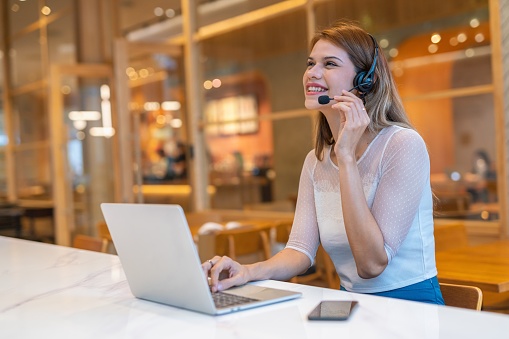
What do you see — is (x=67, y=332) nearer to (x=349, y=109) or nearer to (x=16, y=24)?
(x=349, y=109)

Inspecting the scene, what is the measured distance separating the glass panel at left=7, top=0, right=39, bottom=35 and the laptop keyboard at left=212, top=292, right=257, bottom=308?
27.2ft

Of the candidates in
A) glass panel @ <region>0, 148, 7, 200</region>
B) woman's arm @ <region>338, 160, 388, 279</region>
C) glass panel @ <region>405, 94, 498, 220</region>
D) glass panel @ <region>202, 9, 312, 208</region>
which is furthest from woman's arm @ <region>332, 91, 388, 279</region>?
glass panel @ <region>0, 148, 7, 200</region>

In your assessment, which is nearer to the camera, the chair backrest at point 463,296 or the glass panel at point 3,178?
the chair backrest at point 463,296

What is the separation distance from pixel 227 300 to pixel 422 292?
66 centimetres

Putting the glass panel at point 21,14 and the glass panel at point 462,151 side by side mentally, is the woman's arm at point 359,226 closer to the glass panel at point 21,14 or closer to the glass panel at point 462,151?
the glass panel at point 462,151

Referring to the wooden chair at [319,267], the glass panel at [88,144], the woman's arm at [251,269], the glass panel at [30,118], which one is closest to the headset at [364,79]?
the woman's arm at [251,269]

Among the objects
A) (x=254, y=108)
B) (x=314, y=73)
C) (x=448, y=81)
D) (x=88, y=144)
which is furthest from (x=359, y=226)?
(x=88, y=144)

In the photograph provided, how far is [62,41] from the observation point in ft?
28.2

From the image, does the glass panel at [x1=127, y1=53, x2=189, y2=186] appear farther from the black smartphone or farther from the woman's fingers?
the black smartphone

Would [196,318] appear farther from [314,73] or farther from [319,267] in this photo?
[319,267]

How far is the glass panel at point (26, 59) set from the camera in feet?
30.4

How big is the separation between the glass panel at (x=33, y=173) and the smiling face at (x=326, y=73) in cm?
756

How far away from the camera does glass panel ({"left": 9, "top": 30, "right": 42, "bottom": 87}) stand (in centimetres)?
927

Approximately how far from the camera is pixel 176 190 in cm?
726
